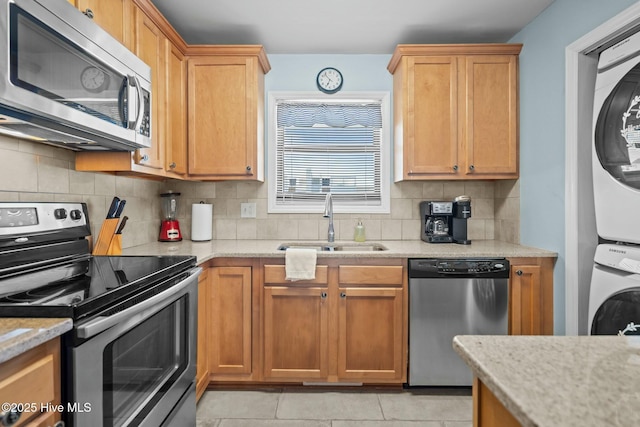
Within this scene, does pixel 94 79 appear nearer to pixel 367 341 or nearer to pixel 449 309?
pixel 367 341

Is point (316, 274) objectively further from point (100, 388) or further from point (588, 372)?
point (588, 372)

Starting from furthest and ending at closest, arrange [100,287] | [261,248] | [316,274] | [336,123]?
[336,123] < [261,248] < [316,274] < [100,287]

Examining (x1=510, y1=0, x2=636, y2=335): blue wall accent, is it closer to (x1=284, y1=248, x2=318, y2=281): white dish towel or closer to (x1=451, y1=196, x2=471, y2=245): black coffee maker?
(x1=451, y1=196, x2=471, y2=245): black coffee maker

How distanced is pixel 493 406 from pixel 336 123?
2.55m

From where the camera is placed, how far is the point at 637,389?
0.57 metres

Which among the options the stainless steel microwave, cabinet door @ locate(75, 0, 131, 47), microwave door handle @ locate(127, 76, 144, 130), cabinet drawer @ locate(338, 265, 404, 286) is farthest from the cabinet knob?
cabinet drawer @ locate(338, 265, 404, 286)

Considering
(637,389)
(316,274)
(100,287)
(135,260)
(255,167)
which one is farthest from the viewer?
(255,167)

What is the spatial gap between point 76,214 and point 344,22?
6.66 feet

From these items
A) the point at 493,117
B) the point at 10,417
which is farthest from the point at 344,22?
the point at 10,417

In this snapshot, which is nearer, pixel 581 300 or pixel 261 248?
pixel 581 300

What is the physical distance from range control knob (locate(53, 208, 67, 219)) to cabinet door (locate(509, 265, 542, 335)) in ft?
8.22

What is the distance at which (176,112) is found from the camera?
2457mm

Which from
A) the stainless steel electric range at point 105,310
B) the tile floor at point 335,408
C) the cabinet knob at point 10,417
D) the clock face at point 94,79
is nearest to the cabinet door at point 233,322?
the tile floor at point 335,408

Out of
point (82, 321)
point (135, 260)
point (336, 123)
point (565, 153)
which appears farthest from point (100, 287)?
point (565, 153)
